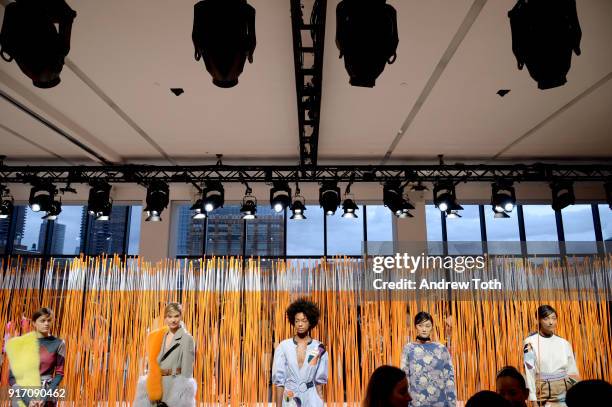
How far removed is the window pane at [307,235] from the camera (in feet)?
24.5

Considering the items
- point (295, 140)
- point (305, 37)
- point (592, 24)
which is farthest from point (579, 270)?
point (305, 37)

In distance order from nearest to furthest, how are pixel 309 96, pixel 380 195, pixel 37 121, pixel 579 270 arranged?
pixel 309 96
pixel 37 121
pixel 579 270
pixel 380 195

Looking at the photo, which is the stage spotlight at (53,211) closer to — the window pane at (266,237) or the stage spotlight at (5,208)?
the stage spotlight at (5,208)

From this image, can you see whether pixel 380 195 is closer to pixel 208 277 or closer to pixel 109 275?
pixel 208 277

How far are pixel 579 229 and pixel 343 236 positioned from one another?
372 cm

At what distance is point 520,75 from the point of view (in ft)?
12.4

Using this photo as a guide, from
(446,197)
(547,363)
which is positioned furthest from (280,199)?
(547,363)

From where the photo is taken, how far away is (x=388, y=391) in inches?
65.7

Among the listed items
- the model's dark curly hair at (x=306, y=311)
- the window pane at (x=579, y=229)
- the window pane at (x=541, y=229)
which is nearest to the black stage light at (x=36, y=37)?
the model's dark curly hair at (x=306, y=311)

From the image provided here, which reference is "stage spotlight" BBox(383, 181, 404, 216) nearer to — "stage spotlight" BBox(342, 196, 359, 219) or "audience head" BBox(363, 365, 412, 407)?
"stage spotlight" BBox(342, 196, 359, 219)

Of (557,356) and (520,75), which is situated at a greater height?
(520,75)

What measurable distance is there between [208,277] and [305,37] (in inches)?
117

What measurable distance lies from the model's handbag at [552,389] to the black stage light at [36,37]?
13.0 feet

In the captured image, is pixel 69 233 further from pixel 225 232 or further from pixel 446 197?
pixel 446 197
